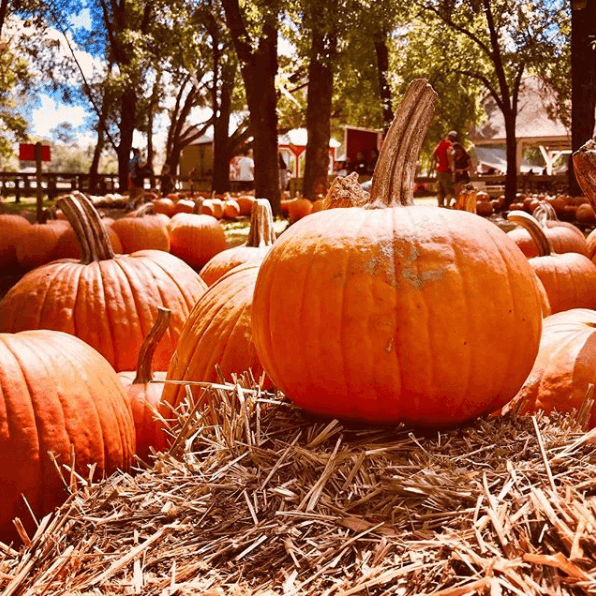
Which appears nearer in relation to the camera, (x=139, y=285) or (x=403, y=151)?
(x=403, y=151)

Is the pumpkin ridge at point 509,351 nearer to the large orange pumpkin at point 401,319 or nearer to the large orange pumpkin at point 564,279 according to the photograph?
the large orange pumpkin at point 401,319

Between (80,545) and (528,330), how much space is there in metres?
1.39

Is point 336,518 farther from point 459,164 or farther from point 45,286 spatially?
point 459,164

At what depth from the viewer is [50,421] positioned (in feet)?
7.90

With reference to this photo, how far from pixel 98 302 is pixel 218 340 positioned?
55.0 inches

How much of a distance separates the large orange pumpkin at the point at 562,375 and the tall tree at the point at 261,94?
11111mm

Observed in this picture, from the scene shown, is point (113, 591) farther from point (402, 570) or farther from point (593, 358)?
point (593, 358)

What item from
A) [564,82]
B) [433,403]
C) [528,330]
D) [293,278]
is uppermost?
[564,82]

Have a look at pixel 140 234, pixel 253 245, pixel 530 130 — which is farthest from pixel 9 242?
pixel 530 130

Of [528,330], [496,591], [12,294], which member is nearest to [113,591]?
[496,591]

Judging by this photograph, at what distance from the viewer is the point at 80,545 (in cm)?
175

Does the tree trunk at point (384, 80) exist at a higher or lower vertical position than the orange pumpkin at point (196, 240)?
higher

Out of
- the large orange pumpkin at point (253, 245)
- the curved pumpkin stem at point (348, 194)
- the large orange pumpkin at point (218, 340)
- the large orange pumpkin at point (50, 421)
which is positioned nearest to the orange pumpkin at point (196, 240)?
the large orange pumpkin at point (253, 245)

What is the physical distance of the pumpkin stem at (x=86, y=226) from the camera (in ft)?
13.4
